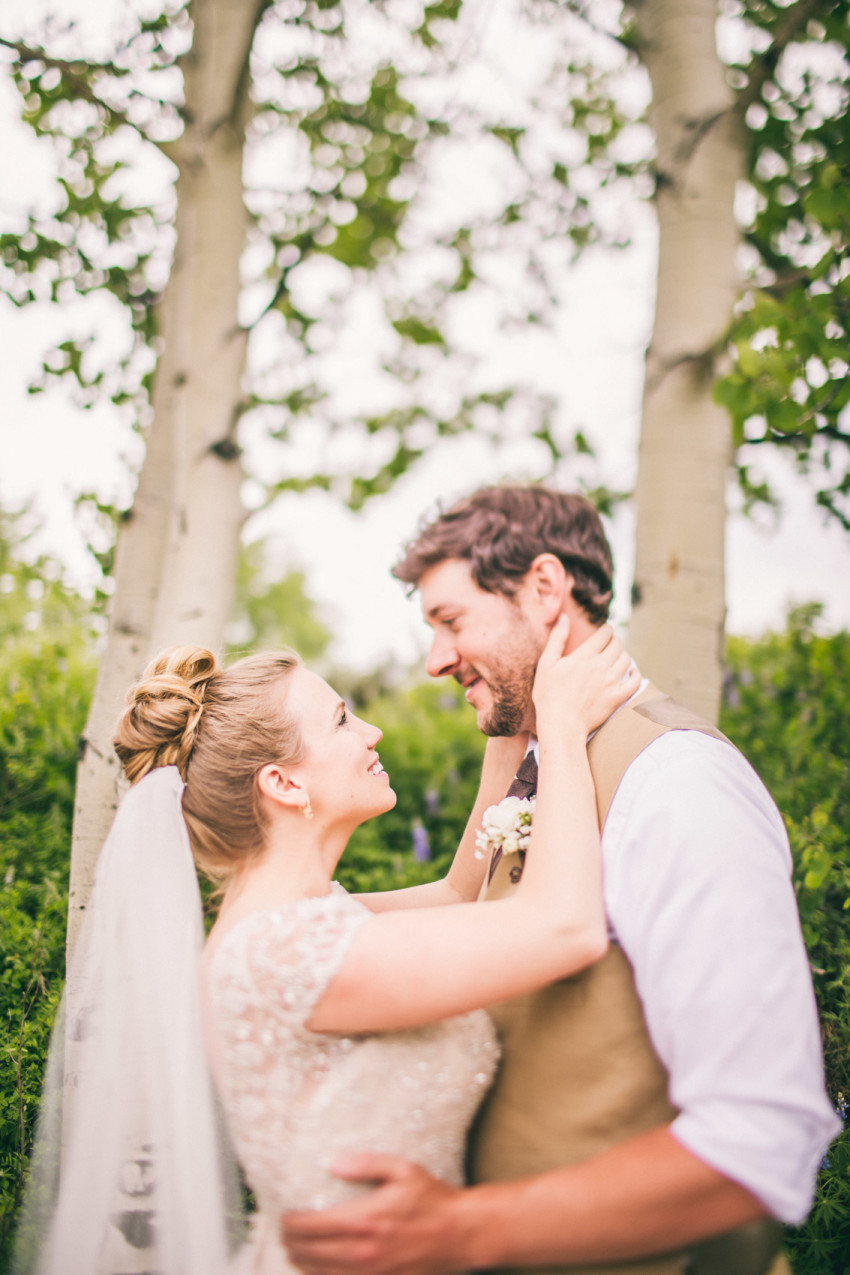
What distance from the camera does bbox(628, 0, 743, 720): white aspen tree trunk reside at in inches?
113

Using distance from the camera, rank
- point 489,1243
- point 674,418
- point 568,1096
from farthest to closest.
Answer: point 674,418 < point 568,1096 < point 489,1243

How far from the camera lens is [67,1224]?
1.82 m

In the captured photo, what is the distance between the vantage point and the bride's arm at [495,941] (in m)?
1.60

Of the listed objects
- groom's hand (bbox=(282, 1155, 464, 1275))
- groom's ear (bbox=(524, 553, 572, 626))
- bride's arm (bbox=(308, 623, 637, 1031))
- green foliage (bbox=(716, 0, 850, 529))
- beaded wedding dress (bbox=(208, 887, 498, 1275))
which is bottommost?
groom's hand (bbox=(282, 1155, 464, 1275))

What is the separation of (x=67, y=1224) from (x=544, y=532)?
7.05ft

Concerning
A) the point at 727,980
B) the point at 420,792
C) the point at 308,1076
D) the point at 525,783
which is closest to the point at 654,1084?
the point at 727,980

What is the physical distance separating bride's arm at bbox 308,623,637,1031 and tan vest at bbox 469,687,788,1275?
0.12 meters

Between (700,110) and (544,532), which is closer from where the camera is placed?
(544,532)

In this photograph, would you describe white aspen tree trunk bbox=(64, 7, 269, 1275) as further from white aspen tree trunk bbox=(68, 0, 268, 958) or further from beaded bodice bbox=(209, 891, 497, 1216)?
beaded bodice bbox=(209, 891, 497, 1216)

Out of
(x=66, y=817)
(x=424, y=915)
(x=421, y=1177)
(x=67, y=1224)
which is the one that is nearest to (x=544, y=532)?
(x=424, y=915)

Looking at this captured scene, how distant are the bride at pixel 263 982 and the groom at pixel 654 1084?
0.10m

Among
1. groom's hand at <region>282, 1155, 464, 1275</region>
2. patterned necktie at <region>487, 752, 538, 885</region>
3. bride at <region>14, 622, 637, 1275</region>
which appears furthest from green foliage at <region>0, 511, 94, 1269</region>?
patterned necktie at <region>487, 752, 538, 885</region>

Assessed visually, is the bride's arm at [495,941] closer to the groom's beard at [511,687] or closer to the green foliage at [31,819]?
the groom's beard at [511,687]

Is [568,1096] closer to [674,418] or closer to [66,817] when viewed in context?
[674,418]
